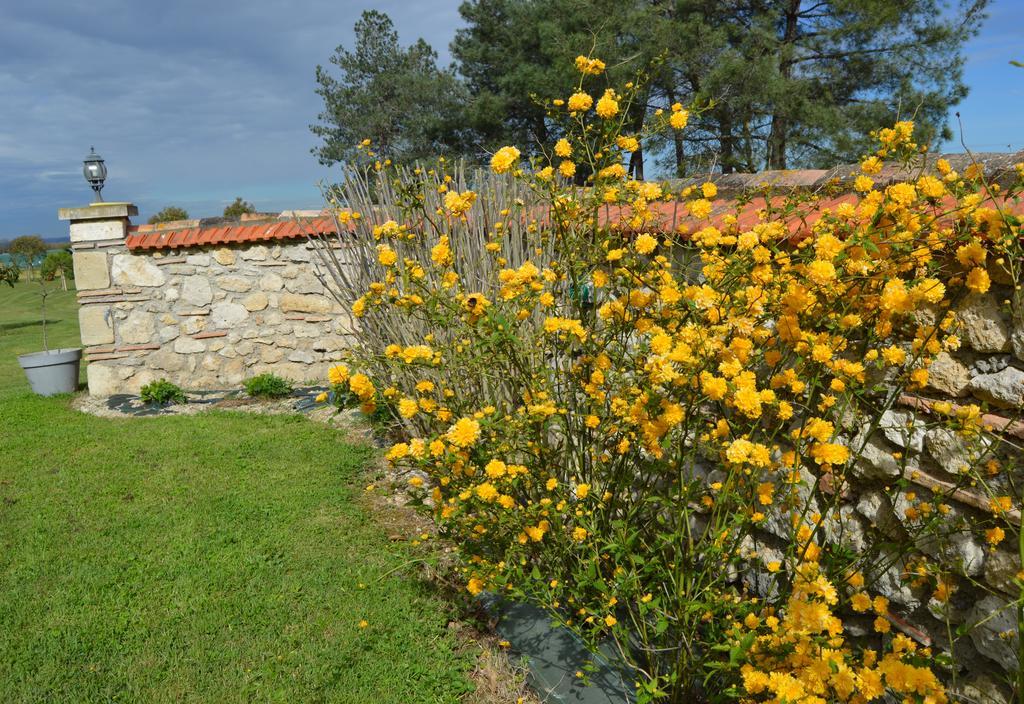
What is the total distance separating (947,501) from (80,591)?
3.46 m

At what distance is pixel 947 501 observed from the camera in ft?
5.95

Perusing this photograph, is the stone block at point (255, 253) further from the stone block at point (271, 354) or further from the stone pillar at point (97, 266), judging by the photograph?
the stone pillar at point (97, 266)

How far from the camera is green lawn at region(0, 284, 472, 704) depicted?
237 centimetres

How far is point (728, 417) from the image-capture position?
1854 millimetres

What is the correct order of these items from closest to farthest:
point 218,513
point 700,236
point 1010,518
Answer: point 1010,518
point 700,236
point 218,513

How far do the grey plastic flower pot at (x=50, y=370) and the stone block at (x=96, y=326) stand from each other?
431mm

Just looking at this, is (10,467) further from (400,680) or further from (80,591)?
(400,680)

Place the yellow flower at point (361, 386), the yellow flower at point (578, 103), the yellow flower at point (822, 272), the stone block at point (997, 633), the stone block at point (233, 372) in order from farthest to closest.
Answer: the stone block at point (233, 372) → the yellow flower at point (361, 386) → the yellow flower at point (578, 103) → the stone block at point (997, 633) → the yellow flower at point (822, 272)

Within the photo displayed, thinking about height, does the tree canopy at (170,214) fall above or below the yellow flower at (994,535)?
above

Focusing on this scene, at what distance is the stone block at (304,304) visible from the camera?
632 cm

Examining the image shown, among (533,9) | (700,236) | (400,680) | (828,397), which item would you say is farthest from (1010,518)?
(533,9)

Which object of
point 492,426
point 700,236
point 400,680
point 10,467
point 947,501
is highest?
point 700,236

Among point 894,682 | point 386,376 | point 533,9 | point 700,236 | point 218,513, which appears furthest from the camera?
point 533,9

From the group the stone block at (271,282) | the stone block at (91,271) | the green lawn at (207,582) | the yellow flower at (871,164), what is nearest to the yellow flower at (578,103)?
the yellow flower at (871,164)
